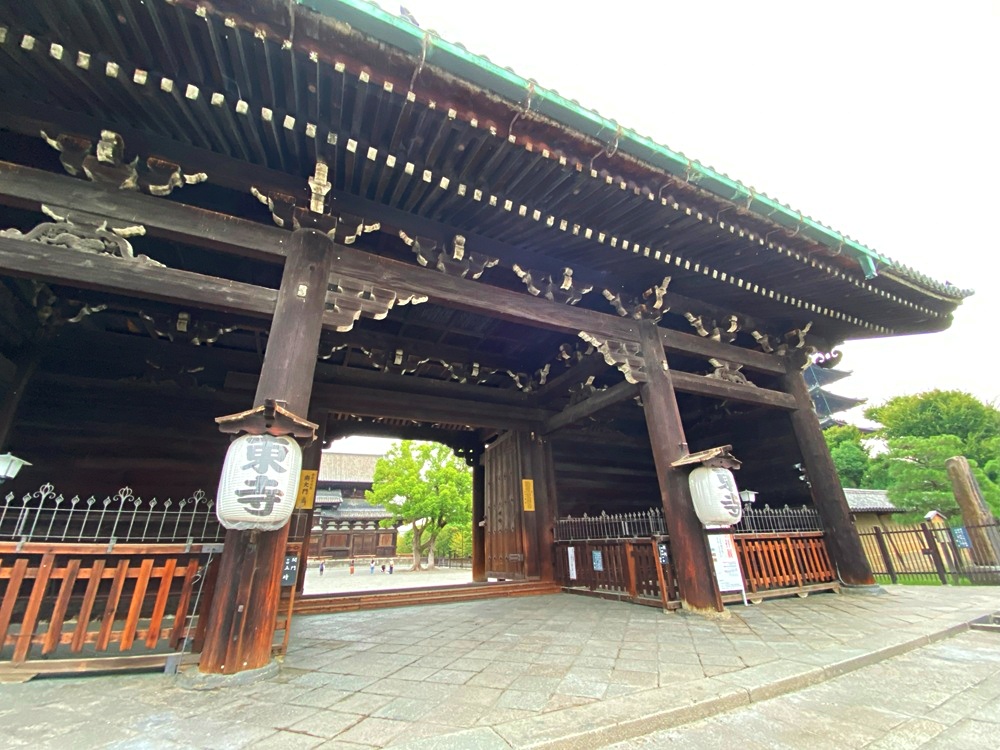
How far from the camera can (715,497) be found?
529 cm

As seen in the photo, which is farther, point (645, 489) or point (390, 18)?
point (645, 489)

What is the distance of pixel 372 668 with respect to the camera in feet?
11.3

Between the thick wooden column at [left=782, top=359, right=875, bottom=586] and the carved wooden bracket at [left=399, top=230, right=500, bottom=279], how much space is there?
6467 mm

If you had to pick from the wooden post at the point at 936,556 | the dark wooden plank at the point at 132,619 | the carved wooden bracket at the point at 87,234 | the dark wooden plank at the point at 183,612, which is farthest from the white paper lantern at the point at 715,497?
the wooden post at the point at 936,556

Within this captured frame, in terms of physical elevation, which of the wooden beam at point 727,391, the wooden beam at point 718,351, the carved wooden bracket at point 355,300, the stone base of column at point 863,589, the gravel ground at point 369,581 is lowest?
the gravel ground at point 369,581

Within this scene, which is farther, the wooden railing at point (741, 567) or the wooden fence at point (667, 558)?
the wooden fence at point (667, 558)

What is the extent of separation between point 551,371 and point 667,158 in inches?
204

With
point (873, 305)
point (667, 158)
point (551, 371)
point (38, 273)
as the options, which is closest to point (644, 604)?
point (551, 371)

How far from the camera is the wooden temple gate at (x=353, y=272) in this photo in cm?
333

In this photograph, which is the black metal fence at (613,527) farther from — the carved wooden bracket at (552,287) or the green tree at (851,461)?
the green tree at (851,461)

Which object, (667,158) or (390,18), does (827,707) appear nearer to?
(667,158)

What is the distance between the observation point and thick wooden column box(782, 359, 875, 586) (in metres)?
6.95

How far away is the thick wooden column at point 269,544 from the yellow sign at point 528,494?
6.11 m

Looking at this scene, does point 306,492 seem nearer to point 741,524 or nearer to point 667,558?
point 667,558
